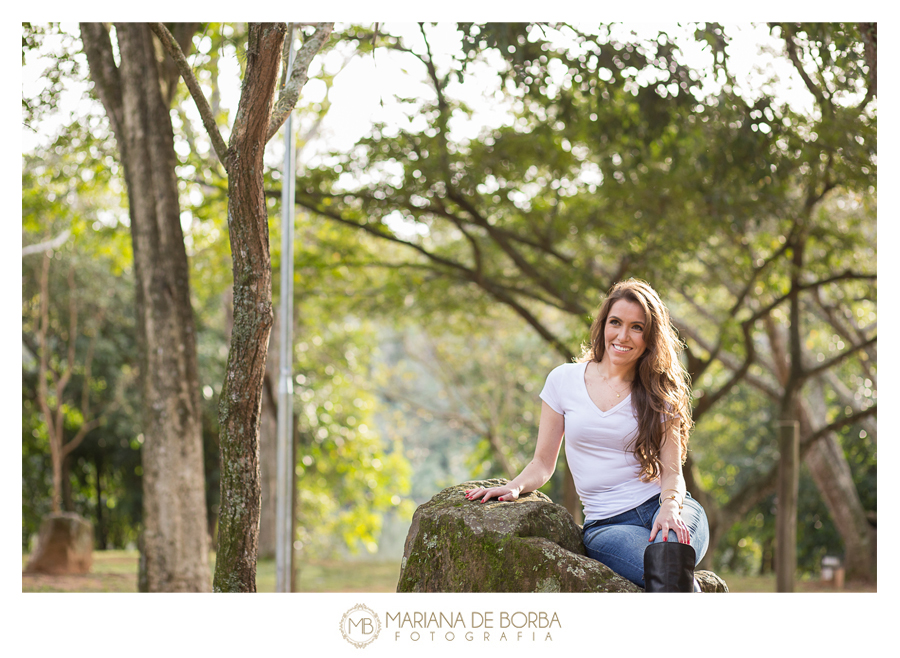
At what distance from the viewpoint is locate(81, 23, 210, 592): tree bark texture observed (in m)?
4.06

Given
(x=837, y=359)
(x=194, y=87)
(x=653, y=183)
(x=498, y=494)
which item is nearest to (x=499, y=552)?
(x=498, y=494)

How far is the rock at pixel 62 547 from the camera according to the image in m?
6.45

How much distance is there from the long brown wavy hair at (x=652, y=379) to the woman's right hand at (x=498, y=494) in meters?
0.36

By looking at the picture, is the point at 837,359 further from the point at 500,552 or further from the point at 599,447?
the point at 500,552

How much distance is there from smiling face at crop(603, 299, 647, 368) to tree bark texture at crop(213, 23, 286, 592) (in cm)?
105

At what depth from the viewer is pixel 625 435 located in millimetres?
2090

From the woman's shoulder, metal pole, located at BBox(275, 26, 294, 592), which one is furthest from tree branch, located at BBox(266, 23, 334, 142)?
the woman's shoulder

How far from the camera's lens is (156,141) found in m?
4.18
